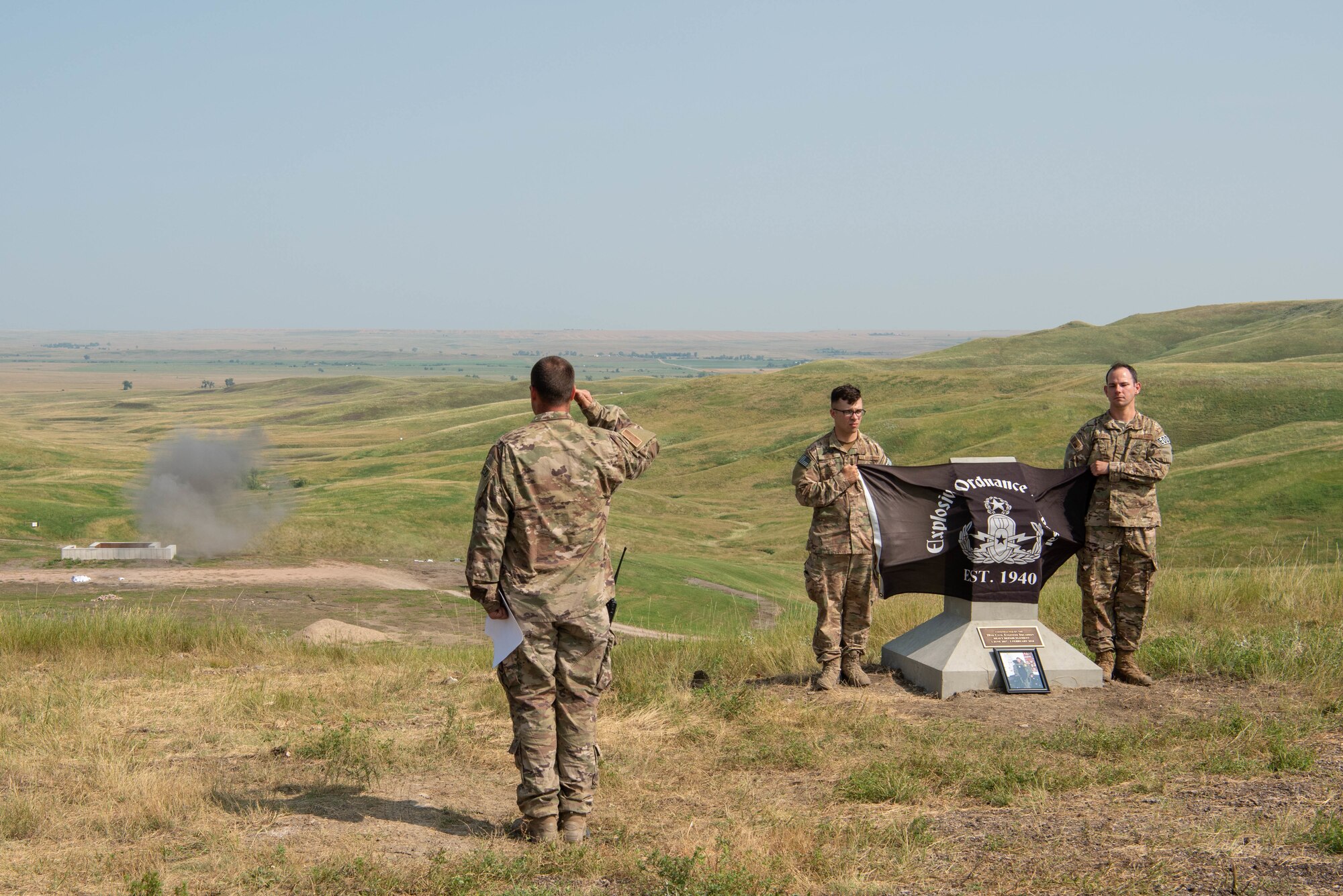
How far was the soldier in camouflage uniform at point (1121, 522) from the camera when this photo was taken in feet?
31.8

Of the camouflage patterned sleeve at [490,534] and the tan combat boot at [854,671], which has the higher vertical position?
the camouflage patterned sleeve at [490,534]

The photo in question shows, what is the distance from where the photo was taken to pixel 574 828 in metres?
6.48

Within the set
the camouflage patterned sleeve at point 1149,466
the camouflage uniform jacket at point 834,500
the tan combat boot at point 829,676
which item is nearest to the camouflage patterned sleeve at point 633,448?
the camouflage uniform jacket at point 834,500

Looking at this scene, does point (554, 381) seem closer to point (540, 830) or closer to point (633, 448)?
point (633, 448)

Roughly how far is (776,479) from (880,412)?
11.8 metres

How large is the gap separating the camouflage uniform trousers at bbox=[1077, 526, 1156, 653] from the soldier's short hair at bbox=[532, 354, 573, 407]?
5514 millimetres

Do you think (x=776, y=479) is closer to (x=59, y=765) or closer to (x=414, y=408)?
(x=59, y=765)

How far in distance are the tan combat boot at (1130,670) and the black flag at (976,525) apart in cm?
92

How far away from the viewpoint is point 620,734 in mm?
8867

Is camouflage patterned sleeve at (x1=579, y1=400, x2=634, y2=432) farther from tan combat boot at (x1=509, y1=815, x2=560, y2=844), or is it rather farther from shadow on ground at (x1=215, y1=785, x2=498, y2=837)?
shadow on ground at (x1=215, y1=785, x2=498, y2=837)

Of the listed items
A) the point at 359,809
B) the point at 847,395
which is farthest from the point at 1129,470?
the point at 359,809

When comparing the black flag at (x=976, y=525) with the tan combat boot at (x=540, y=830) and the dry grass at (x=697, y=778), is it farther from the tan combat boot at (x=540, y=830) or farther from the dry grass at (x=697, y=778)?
the tan combat boot at (x=540, y=830)

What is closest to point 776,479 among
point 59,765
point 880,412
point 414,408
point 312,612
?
point 880,412

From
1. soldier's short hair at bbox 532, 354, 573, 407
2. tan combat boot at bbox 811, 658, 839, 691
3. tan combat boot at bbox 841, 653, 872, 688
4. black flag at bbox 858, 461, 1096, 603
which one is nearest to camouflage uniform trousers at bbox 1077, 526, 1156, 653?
black flag at bbox 858, 461, 1096, 603
